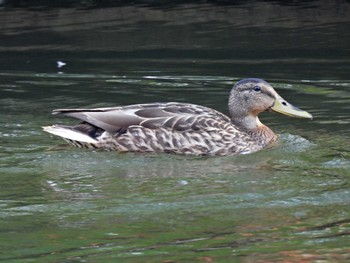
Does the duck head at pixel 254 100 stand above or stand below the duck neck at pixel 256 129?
above

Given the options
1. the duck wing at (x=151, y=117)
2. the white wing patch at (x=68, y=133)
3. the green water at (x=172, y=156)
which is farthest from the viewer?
the duck wing at (x=151, y=117)

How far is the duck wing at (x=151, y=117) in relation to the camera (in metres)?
11.9

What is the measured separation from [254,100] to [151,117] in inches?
45.4

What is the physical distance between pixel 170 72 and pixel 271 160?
435cm

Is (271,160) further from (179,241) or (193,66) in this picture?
(193,66)

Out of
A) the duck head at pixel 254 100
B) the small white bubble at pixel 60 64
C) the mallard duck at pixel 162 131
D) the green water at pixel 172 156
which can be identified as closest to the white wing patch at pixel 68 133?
the mallard duck at pixel 162 131

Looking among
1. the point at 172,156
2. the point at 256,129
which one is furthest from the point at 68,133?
the point at 256,129

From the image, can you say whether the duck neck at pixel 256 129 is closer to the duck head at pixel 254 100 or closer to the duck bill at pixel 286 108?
the duck head at pixel 254 100

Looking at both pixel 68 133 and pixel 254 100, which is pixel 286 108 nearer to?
pixel 254 100

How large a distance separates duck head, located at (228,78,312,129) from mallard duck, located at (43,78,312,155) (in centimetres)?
19

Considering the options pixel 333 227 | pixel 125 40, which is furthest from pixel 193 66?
pixel 333 227

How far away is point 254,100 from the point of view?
12.4 meters

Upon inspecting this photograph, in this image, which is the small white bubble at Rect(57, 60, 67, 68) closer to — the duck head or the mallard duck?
the mallard duck

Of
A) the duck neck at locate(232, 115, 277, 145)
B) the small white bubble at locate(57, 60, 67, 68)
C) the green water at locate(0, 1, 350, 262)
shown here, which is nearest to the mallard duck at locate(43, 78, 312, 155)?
the duck neck at locate(232, 115, 277, 145)
